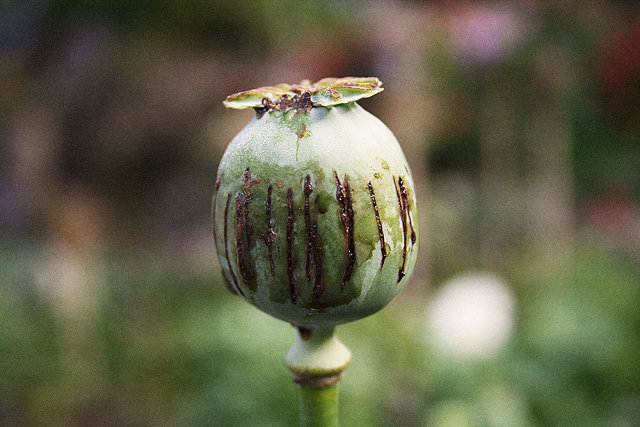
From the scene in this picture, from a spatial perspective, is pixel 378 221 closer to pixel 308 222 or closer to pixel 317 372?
pixel 308 222

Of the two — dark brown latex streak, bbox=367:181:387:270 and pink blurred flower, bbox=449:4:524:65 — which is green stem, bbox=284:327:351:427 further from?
pink blurred flower, bbox=449:4:524:65

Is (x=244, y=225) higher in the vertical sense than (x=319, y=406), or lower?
higher

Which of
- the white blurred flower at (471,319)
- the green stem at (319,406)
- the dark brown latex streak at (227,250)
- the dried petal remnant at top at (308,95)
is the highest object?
the dried petal remnant at top at (308,95)

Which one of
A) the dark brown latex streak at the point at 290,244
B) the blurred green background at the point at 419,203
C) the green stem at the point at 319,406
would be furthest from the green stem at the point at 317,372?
the blurred green background at the point at 419,203

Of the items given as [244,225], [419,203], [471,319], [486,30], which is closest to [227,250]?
[244,225]

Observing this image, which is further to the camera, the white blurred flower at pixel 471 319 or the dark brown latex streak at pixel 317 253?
the white blurred flower at pixel 471 319

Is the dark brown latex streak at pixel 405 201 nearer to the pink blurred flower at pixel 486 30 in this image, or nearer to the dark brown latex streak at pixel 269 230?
the dark brown latex streak at pixel 269 230
